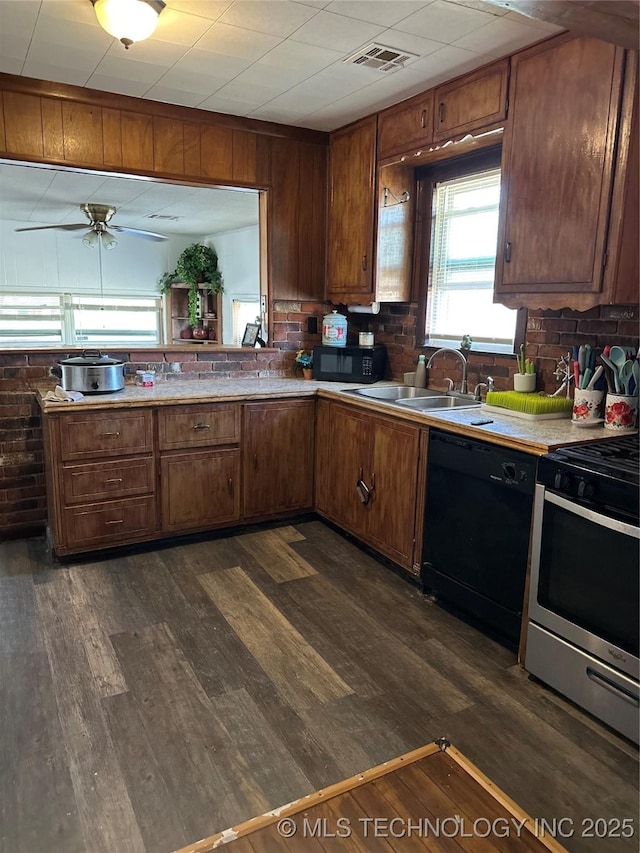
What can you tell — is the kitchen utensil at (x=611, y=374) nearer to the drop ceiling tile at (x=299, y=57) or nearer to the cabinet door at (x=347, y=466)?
the cabinet door at (x=347, y=466)

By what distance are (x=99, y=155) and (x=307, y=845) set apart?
3.40 meters

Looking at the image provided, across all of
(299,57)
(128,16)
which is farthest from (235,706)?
(299,57)

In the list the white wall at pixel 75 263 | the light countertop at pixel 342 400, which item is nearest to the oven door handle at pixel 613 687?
the light countertop at pixel 342 400

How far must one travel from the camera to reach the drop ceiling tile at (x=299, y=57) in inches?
104

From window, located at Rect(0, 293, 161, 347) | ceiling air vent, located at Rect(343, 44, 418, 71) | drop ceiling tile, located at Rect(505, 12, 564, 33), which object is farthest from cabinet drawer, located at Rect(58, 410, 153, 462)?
window, located at Rect(0, 293, 161, 347)

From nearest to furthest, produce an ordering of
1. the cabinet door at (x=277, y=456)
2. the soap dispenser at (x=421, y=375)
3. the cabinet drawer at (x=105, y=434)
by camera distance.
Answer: the cabinet drawer at (x=105, y=434), the cabinet door at (x=277, y=456), the soap dispenser at (x=421, y=375)

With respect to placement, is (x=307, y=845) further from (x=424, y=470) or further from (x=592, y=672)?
(x=424, y=470)

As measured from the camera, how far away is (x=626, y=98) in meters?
2.18

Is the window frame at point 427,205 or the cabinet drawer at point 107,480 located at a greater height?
the window frame at point 427,205

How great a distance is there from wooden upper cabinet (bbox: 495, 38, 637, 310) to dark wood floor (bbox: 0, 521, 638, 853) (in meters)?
1.54

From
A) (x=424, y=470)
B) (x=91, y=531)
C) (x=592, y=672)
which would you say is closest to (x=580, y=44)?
(x=424, y=470)

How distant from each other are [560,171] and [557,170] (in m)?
0.02

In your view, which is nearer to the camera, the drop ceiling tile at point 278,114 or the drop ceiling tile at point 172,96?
the drop ceiling tile at point 172,96

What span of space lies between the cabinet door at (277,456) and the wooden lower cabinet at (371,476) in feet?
0.28
